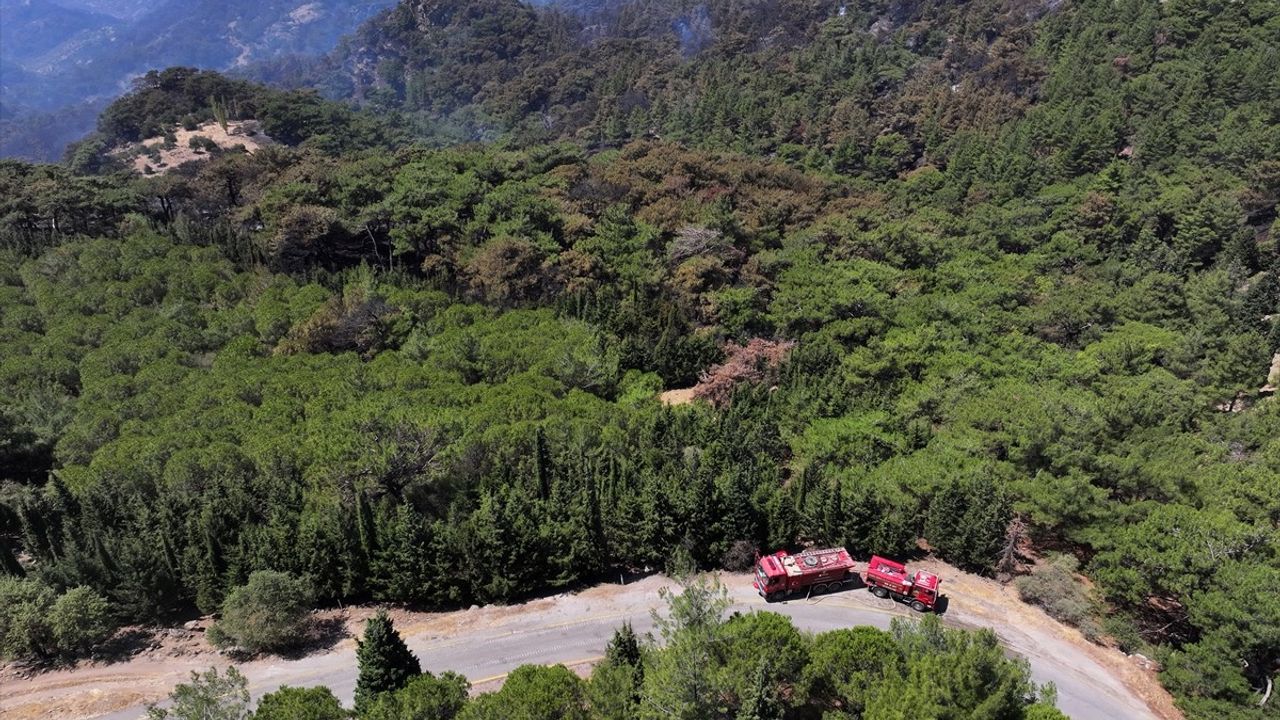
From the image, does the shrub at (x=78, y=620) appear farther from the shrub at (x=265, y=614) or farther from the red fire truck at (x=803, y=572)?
the red fire truck at (x=803, y=572)

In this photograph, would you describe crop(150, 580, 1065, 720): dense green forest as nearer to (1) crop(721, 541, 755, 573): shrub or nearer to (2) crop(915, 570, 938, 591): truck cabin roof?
(2) crop(915, 570, 938, 591): truck cabin roof

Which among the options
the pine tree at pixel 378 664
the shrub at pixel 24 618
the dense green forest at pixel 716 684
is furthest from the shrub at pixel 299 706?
the shrub at pixel 24 618

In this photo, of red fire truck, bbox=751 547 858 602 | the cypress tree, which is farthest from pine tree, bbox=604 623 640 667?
red fire truck, bbox=751 547 858 602

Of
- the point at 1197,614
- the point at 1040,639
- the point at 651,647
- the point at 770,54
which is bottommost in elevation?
the point at 1040,639

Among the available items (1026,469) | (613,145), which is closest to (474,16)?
(613,145)

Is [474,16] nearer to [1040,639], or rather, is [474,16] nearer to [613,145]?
[613,145]
